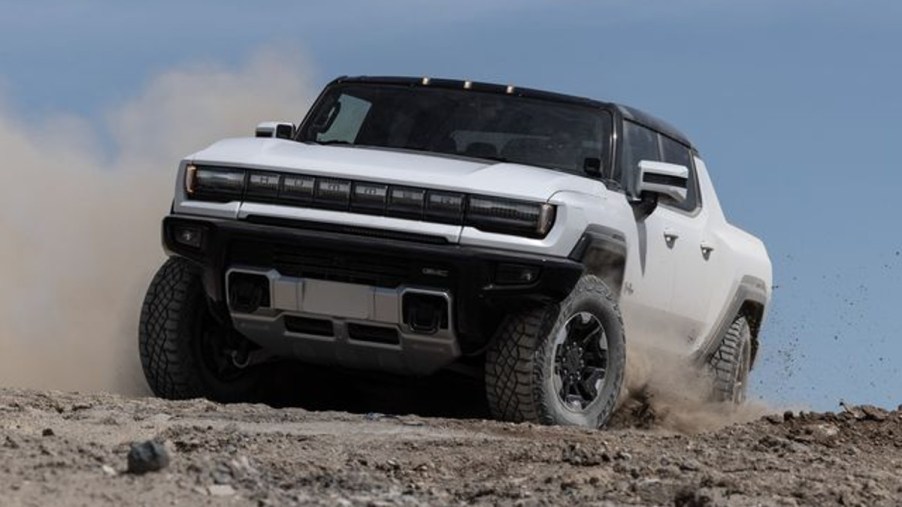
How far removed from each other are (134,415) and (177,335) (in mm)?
999

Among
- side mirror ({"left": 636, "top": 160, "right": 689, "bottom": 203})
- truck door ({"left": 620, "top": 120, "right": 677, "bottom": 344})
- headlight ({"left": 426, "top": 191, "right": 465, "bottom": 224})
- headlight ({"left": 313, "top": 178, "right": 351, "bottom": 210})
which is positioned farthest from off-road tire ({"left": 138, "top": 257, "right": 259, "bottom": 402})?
side mirror ({"left": 636, "top": 160, "right": 689, "bottom": 203})

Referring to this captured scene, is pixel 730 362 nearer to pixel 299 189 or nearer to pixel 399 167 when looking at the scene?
pixel 399 167

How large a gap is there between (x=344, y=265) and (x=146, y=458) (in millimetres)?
3202

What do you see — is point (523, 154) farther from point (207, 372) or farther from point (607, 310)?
point (207, 372)

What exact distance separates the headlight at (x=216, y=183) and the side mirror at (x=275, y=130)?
102 centimetres

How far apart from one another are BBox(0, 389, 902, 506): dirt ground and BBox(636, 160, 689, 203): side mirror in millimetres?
1312

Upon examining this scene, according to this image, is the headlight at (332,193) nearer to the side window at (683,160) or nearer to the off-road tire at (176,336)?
the off-road tire at (176,336)

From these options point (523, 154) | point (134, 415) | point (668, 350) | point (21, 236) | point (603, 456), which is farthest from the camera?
point (21, 236)

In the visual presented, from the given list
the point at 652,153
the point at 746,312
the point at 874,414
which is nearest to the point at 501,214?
the point at 652,153

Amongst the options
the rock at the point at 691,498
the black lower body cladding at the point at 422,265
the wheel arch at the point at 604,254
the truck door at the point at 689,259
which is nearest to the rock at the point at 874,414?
the truck door at the point at 689,259

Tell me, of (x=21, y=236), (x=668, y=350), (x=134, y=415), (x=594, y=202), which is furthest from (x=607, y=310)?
(x=21, y=236)

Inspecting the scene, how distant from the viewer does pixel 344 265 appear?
9.67 meters

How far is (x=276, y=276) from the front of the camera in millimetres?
9750

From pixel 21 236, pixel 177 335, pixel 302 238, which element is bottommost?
pixel 21 236
